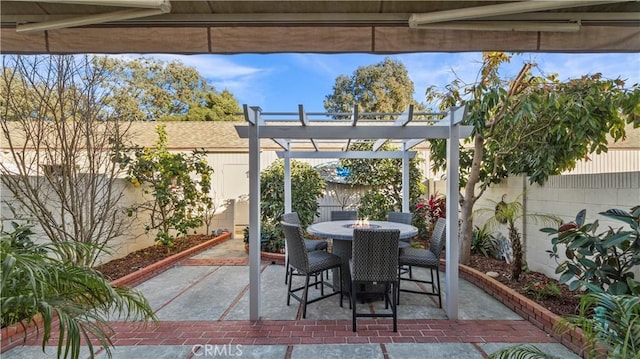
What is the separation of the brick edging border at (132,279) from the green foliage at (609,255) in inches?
166

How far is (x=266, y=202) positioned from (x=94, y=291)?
5.19 meters

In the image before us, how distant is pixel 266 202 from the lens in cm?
702

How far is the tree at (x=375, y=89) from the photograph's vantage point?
66.4ft

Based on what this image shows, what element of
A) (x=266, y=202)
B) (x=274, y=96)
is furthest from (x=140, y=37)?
A: (x=274, y=96)

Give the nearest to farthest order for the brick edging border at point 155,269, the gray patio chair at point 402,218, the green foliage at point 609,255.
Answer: the green foliage at point 609,255 → the brick edging border at point 155,269 → the gray patio chair at point 402,218

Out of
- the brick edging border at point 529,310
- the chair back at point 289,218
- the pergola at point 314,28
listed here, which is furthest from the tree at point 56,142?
the brick edging border at point 529,310

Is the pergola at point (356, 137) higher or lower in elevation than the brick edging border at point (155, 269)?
higher

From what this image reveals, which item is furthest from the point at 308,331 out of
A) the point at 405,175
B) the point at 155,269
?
the point at 405,175

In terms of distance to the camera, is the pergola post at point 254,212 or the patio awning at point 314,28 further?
the pergola post at point 254,212

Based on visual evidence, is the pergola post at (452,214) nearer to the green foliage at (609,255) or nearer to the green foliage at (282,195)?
the green foliage at (609,255)

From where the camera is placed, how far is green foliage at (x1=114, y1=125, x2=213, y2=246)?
644cm

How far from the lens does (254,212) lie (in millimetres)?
3689

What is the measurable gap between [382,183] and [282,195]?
254cm

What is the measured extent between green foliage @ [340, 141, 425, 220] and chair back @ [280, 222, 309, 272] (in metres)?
3.86
